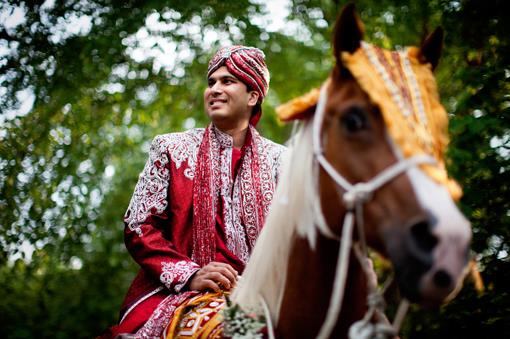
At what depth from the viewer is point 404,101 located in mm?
1722

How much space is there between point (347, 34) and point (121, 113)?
18.8ft

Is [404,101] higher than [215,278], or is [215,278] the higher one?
[404,101]

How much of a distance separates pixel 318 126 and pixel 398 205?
0.46 m

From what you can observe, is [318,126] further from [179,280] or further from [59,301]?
[59,301]

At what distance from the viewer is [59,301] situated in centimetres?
736

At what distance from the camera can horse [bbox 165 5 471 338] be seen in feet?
4.95

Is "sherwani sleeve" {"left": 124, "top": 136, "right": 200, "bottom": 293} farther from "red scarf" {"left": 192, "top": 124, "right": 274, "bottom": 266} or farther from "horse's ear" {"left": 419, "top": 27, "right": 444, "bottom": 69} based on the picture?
"horse's ear" {"left": 419, "top": 27, "right": 444, "bottom": 69}

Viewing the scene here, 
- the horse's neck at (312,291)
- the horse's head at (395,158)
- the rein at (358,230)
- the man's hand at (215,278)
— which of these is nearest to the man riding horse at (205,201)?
the man's hand at (215,278)

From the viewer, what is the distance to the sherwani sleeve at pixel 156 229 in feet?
8.67

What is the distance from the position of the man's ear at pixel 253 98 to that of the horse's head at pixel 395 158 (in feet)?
4.24

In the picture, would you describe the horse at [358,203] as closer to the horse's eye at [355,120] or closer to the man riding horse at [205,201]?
the horse's eye at [355,120]

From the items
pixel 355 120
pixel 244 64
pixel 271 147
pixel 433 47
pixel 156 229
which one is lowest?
pixel 156 229

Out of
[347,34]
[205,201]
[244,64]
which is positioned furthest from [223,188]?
[347,34]

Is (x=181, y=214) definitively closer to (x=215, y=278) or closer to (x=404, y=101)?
(x=215, y=278)
